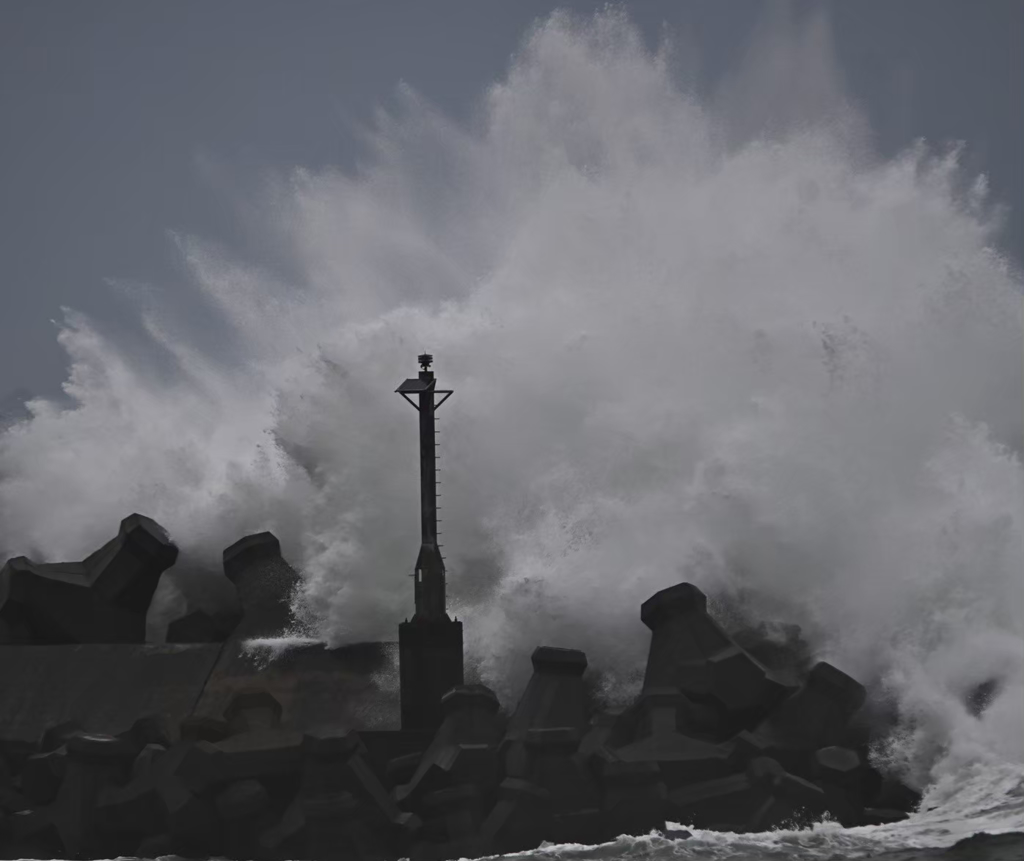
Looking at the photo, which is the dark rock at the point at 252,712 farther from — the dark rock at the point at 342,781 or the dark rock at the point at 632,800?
the dark rock at the point at 632,800

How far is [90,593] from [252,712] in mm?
3362

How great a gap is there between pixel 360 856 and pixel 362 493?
744cm

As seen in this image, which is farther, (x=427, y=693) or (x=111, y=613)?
(x=111, y=613)

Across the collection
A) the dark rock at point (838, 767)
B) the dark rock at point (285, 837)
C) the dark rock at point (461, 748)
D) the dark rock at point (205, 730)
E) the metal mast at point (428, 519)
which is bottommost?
the dark rock at point (285, 837)

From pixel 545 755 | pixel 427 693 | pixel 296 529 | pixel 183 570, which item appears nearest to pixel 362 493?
pixel 296 529

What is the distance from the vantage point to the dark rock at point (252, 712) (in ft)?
54.9

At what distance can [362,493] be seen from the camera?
20.4 metres

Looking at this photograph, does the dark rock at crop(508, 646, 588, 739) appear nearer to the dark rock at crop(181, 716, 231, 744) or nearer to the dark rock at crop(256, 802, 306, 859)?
the dark rock at crop(256, 802, 306, 859)

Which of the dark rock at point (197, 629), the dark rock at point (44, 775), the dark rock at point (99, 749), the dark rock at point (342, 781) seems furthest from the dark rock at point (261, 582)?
the dark rock at point (342, 781)

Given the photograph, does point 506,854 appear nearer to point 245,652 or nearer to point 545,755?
point 545,755

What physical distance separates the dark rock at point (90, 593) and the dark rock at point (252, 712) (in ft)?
9.58

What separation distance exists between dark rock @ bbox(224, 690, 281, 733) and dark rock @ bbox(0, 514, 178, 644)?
2.92 meters

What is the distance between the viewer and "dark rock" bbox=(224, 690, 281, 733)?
16719mm

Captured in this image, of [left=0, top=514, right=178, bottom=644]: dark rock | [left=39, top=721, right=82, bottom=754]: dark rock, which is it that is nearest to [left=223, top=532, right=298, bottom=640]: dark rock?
[left=0, top=514, right=178, bottom=644]: dark rock
